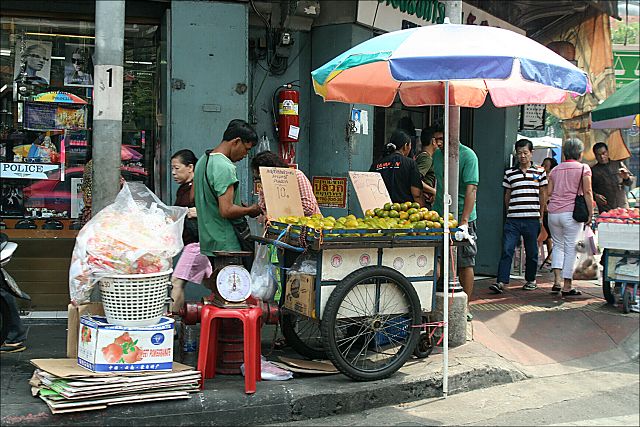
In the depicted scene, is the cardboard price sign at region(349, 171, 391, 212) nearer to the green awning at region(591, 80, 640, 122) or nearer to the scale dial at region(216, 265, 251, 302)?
the scale dial at region(216, 265, 251, 302)

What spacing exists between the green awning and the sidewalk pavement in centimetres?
208

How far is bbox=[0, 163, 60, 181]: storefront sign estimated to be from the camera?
758cm

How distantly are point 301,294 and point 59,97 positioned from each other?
150 inches

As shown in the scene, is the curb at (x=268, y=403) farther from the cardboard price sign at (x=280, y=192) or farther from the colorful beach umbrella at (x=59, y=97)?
the colorful beach umbrella at (x=59, y=97)

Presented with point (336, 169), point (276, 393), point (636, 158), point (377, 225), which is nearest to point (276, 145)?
point (336, 169)

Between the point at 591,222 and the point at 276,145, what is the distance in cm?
382

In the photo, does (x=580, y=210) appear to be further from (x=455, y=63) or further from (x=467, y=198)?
(x=455, y=63)

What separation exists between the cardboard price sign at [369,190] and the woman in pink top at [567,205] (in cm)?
318

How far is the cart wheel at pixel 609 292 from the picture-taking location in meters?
8.17

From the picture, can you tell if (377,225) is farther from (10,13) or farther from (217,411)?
(10,13)

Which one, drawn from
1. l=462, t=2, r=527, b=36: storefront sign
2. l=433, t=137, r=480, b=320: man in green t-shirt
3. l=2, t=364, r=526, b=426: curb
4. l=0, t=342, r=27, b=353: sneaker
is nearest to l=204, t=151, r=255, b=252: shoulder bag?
l=2, t=364, r=526, b=426: curb

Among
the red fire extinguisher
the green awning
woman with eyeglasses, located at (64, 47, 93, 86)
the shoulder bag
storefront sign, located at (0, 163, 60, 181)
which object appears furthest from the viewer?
the red fire extinguisher

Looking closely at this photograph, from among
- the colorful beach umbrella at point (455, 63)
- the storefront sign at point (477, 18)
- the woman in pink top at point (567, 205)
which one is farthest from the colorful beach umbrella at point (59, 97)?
the woman in pink top at point (567, 205)

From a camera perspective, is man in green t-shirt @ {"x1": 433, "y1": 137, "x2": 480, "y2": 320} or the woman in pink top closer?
man in green t-shirt @ {"x1": 433, "y1": 137, "x2": 480, "y2": 320}
